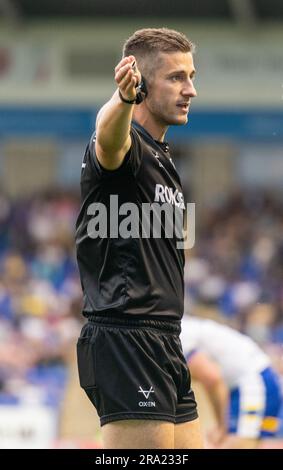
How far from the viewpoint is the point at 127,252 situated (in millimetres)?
4527

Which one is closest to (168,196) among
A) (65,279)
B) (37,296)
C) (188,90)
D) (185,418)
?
(188,90)

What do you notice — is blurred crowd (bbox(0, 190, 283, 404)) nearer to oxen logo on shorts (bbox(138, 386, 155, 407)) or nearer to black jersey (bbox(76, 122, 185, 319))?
black jersey (bbox(76, 122, 185, 319))

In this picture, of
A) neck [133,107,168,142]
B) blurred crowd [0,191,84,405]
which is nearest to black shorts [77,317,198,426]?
neck [133,107,168,142]

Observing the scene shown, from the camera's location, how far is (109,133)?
169 inches

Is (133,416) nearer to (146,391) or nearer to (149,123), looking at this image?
(146,391)

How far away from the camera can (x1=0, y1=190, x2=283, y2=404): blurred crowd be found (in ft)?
40.7

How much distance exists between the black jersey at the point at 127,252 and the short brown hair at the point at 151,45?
335 millimetres

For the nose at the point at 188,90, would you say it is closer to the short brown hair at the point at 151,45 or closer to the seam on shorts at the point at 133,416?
the short brown hair at the point at 151,45

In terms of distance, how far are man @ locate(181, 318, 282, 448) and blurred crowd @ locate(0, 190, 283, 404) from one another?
402 centimetres

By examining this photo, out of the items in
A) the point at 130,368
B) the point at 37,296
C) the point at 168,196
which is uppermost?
the point at 168,196

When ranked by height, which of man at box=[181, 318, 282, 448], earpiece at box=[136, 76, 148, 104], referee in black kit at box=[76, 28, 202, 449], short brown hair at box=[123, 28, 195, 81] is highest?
short brown hair at box=[123, 28, 195, 81]

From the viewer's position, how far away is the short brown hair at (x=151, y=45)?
4723mm

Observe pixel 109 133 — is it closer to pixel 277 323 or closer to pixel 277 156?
pixel 277 323

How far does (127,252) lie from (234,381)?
286 cm
